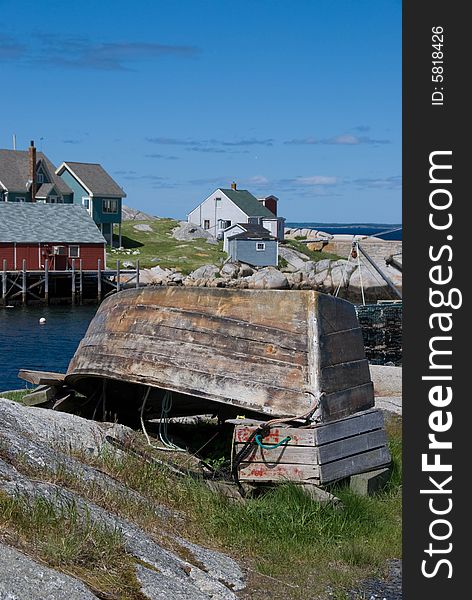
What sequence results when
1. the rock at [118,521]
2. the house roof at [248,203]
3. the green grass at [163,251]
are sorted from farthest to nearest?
the house roof at [248,203]
the green grass at [163,251]
the rock at [118,521]

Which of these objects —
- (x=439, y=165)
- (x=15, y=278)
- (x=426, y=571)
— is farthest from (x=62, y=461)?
(x=15, y=278)

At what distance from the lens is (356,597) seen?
249 inches

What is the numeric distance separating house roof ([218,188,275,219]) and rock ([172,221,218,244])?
4092mm

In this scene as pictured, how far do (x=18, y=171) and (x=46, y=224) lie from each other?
13.9 m

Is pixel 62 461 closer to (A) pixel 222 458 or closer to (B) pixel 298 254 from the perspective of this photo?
(A) pixel 222 458

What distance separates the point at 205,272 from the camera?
5997 centimetres

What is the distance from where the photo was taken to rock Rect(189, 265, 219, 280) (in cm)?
5873

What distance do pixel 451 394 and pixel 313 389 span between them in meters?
3.44

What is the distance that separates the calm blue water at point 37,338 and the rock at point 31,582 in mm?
23921

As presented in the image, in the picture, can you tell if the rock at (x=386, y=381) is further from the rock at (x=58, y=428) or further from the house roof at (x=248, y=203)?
the house roof at (x=248, y=203)

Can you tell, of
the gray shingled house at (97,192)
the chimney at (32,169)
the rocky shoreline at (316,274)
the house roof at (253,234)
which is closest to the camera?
the rocky shoreline at (316,274)

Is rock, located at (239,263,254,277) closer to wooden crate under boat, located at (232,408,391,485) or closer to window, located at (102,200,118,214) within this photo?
window, located at (102,200,118,214)

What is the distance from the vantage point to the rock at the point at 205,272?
58.7 metres

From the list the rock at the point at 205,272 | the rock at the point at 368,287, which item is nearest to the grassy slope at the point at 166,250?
the rock at the point at 205,272
